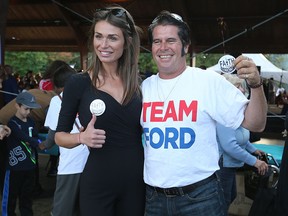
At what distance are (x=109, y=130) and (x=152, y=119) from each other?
0.83 feet

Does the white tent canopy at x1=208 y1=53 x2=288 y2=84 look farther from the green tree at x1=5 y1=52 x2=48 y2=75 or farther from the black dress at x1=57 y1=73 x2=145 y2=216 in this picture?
the green tree at x1=5 y1=52 x2=48 y2=75

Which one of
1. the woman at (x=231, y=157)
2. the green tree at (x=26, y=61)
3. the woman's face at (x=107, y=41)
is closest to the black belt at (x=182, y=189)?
the woman's face at (x=107, y=41)

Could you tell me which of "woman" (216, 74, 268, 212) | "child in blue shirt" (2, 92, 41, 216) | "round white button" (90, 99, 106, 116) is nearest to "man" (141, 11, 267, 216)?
"round white button" (90, 99, 106, 116)

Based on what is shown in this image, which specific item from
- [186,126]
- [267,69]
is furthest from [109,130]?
[267,69]

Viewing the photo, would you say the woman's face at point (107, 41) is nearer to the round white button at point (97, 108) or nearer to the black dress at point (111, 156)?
the black dress at point (111, 156)

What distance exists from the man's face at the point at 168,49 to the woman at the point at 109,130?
234 mm

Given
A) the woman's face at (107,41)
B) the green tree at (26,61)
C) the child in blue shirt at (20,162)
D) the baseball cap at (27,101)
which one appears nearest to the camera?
the woman's face at (107,41)

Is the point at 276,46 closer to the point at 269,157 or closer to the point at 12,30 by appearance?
the point at 269,157

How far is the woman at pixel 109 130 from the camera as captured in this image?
188 cm

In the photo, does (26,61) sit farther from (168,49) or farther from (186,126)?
(186,126)

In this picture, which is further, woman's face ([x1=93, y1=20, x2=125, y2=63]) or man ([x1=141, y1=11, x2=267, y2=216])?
woman's face ([x1=93, y1=20, x2=125, y2=63])

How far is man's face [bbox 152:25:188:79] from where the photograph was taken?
1816mm

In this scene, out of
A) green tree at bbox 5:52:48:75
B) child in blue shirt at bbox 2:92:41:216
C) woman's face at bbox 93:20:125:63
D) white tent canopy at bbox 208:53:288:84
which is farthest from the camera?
green tree at bbox 5:52:48:75

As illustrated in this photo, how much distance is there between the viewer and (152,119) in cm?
180
